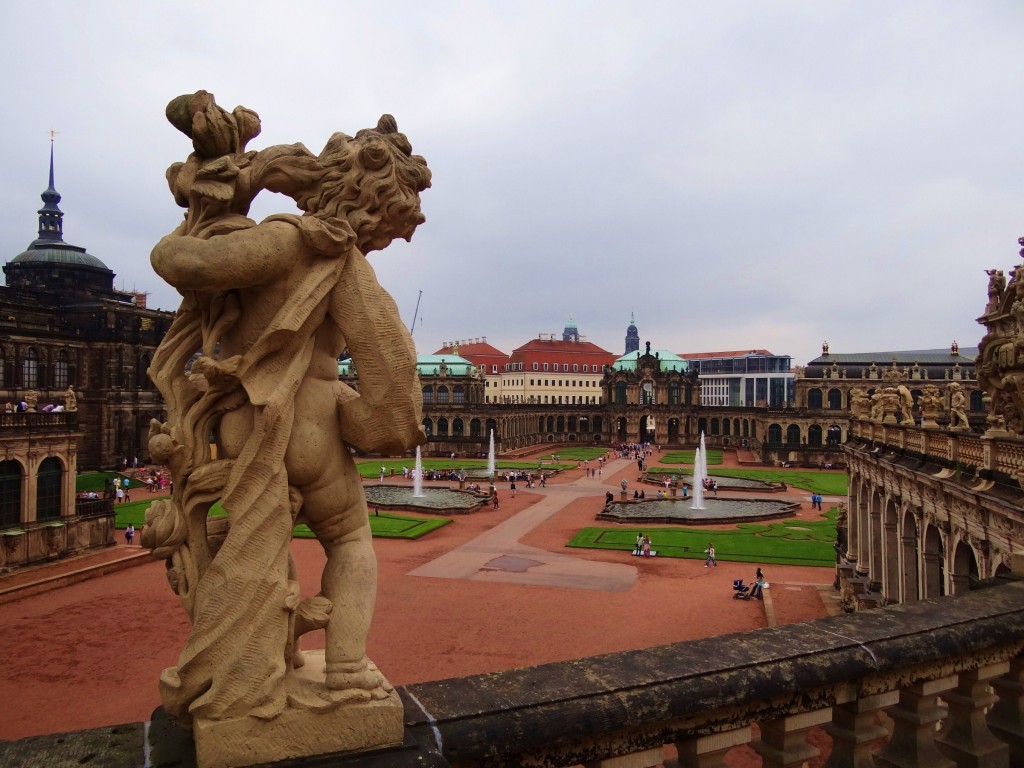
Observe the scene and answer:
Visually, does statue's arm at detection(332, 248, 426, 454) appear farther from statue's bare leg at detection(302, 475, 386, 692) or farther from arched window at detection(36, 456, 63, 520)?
arched window at detection(36, 456, 63, 520)

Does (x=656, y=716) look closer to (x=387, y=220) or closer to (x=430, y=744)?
(x=430, y=744)

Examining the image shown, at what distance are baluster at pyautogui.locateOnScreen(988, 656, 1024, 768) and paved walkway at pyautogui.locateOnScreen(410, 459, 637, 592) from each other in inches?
860

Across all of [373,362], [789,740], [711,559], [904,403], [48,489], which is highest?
[373,362]

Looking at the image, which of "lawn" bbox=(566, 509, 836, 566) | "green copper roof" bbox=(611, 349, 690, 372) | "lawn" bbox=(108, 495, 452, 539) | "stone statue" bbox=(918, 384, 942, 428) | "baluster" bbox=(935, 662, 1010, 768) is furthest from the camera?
"green copper roof" bbox=(611, 349, 690, 372)

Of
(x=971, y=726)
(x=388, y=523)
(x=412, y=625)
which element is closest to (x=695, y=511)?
(x=388, y=523)

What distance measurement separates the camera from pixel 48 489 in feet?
98.8

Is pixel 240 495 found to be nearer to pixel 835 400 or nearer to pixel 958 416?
pixel 958 416

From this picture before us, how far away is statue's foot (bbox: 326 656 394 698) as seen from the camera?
318cm

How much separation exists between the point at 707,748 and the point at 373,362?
2492 millimetres

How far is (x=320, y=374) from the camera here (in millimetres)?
3619

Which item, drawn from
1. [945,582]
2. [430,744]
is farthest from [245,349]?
[945,582]

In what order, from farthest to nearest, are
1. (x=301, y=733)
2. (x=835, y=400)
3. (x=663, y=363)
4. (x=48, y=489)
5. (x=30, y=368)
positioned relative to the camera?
(x=663, y=363), (x=835, y=400), (x=30, y=368), (x=48, y=489), (x=301, y=733)

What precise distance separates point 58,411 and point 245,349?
32971mm

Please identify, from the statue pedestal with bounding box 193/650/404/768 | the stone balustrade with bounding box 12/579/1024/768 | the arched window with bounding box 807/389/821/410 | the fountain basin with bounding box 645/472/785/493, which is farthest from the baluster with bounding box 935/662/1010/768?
the arched window with bounding box 807/389/821/410
